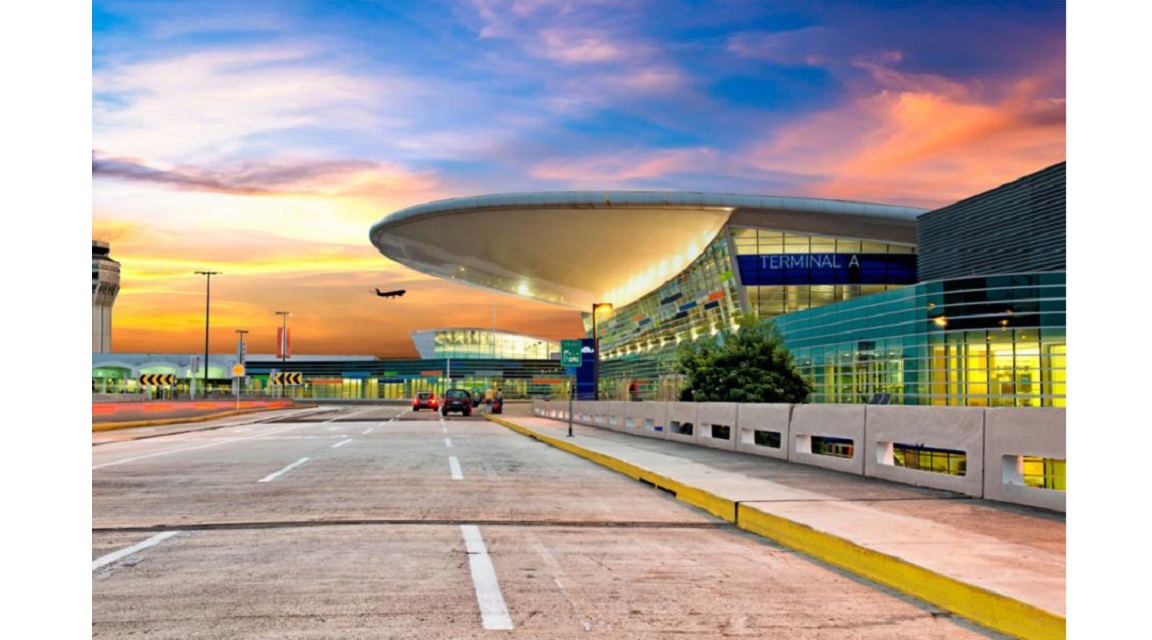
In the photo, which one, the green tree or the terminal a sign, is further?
the terminal a sign

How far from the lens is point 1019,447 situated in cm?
1092

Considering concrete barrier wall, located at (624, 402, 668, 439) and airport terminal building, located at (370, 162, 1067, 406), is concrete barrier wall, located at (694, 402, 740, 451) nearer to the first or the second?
concrete barrier wall, located at (624, 402, 668, 439)

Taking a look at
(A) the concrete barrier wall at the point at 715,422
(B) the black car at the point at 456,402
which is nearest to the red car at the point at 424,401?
(B) the black car at the point at 456,402

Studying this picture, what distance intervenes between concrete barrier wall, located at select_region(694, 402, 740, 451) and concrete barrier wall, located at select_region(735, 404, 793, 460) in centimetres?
30

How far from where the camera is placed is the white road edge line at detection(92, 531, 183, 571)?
807 cm

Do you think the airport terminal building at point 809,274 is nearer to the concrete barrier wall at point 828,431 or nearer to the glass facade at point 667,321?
the glass facade at point 667,321

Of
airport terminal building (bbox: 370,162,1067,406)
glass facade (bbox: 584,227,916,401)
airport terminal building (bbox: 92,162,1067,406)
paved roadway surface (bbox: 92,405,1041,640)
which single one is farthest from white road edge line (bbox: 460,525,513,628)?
glass facade (bbox: 584,227,916,401)

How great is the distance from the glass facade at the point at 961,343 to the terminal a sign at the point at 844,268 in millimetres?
18669

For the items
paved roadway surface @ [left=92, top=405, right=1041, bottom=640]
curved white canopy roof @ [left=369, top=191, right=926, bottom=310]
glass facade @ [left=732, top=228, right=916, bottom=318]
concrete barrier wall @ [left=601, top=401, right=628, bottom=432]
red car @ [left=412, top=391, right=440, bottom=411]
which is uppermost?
curved white canopy roof @ [left=369, top=191, right=926, bottom=310]

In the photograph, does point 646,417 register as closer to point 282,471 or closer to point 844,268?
point 282,471

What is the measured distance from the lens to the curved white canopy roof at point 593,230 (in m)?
67.8
